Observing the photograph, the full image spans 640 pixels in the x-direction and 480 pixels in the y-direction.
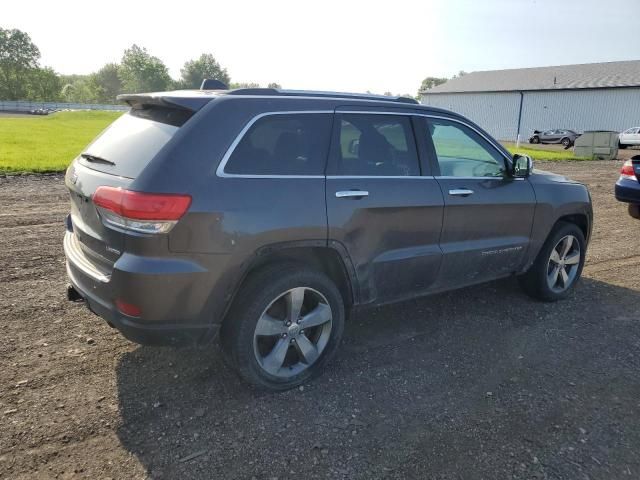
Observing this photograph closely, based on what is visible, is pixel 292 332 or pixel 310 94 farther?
pixel 310 94

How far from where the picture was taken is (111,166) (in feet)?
10.4

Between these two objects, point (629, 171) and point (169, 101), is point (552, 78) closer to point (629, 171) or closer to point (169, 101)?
point (629, 171)

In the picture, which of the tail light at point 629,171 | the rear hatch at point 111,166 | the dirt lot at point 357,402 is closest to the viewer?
the dirt lot at point 357,402

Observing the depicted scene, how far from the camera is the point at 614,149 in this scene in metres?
25.5

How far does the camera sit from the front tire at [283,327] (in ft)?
10.4

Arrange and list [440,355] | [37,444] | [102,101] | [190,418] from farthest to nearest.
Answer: [102,101] → [440,355] → [190,418] → [37,444]

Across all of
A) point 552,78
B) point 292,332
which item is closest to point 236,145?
point 292,332

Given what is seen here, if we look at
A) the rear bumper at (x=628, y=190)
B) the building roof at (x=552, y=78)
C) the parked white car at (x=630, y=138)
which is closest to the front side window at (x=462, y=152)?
the rear bumper at (x=628, y=190)

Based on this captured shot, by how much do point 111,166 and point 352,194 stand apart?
1.52 meters

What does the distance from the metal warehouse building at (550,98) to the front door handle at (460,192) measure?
157 feet

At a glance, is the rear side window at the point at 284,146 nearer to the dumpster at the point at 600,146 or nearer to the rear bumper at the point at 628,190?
the rear bumper at the point at 628,190

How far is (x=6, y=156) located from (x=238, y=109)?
14378 mm

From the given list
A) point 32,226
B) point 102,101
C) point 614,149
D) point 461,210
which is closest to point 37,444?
point 461,210

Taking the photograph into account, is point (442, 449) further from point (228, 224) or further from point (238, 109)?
point (238, 109)
